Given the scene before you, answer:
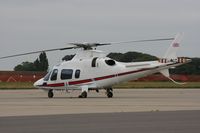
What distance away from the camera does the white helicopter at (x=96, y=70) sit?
39844mm

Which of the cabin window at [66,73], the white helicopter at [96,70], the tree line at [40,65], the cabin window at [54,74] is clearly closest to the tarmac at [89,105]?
the white helicopter at [96,70]

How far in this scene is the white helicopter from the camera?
131ft

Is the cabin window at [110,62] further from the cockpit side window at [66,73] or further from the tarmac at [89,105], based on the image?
the tarmac at [89,105]

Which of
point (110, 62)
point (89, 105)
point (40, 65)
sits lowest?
point (89, 105)

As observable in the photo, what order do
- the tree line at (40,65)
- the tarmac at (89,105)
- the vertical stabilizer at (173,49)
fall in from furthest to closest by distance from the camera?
the tree line at (40,65)
the vertical stabilizer at (173,49)
the tarmac at (89,105)

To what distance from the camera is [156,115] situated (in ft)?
71.1

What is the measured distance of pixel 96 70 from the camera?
41125 mm

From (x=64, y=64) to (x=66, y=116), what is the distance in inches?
850

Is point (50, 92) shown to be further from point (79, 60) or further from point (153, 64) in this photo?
point (153, 64)

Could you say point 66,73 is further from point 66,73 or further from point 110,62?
point 110,62

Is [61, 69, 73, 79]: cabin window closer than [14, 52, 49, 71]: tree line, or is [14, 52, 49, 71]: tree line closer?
[61, 69, 73, 79]: cabin window

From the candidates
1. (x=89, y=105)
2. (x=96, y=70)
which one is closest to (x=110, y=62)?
(x=96, y=70)

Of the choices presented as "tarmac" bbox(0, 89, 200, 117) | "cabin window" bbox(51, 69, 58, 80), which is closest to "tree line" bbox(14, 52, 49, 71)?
"cabin window" bbox(51, 69, 58, 80)

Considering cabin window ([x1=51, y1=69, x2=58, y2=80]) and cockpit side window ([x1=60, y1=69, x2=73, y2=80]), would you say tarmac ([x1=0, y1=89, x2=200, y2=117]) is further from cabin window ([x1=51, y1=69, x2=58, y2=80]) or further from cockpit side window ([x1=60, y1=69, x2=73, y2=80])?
cabin window ([x1=51, y1=69, x2=58, y2=80])
